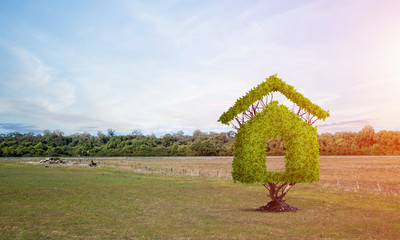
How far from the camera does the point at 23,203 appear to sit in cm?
2756

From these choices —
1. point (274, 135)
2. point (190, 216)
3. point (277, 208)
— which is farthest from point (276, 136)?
point (190, 216)

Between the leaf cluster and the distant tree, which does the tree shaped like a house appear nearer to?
the leaf cluster

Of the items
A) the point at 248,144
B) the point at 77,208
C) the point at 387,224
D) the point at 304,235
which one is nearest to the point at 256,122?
the point at 248,144

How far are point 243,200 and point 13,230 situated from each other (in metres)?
18.7

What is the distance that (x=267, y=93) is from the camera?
2302 cm

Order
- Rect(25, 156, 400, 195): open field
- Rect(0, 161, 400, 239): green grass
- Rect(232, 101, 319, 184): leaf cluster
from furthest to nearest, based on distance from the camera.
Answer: Rect(25, 156, 400, 195): open field → Rect(232, 101, 319, 184): leaf cluster → Rect(0, 161, 400, 239): green grass

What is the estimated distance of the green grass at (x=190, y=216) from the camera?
1719 centimetres

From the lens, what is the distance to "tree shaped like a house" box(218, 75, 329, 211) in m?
22.2

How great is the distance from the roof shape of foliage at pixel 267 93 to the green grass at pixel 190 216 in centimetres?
691

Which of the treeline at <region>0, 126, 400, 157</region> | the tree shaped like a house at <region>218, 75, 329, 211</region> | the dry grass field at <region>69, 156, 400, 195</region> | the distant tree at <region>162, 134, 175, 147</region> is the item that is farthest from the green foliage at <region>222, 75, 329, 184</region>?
the distant tree at <region>162, 134, 175, 147</region>

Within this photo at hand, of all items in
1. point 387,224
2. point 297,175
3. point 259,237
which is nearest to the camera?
point 259,237

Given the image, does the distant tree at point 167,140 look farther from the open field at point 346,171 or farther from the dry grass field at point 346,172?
the open field at point 346,171

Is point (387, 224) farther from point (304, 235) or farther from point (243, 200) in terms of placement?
point (243, 200)

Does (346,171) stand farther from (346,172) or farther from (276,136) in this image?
(276,136)
